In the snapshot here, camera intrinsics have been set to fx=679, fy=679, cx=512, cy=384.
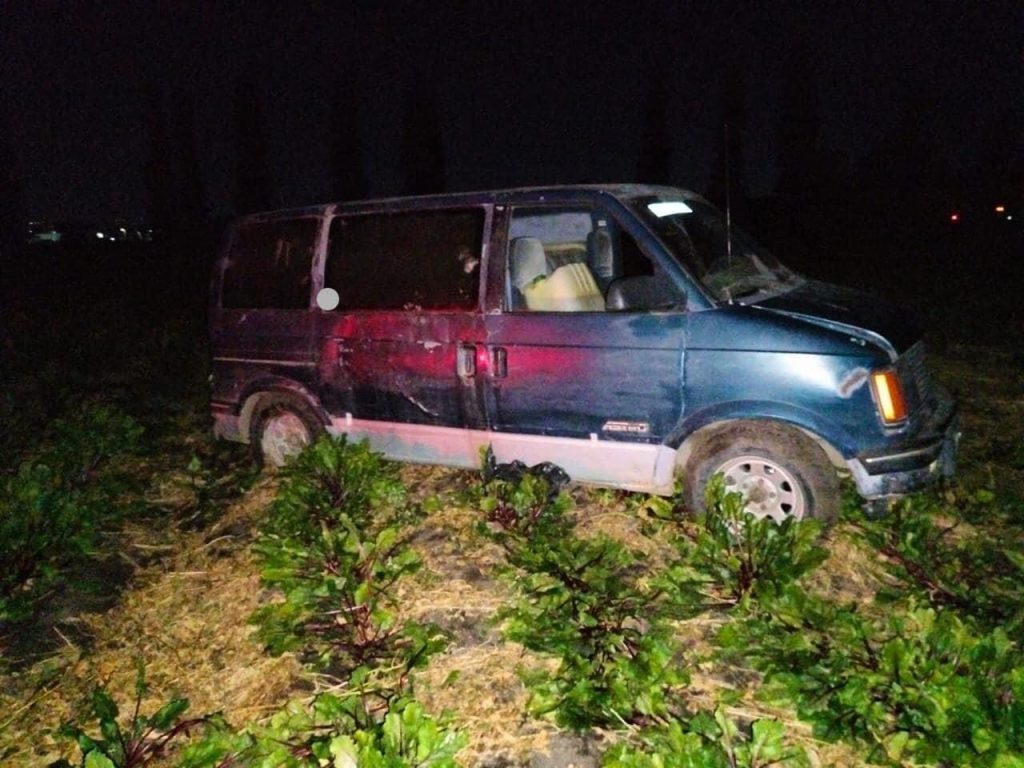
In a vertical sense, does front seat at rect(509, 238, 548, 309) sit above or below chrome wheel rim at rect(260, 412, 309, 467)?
above

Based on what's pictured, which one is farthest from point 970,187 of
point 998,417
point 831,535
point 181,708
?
point 181,708

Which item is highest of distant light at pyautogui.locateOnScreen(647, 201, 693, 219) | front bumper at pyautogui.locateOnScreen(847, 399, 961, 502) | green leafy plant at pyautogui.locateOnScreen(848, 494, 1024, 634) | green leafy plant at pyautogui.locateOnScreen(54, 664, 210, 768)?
distant light at pyautogui.locateOnScreen(647, 201, 693, 219)

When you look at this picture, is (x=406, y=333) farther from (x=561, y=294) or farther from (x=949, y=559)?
(x=949, y=559)

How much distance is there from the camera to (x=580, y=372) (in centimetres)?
397

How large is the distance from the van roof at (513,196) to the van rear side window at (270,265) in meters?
0.21

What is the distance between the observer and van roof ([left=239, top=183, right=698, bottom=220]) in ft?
13.2

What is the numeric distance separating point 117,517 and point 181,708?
234 centimetres

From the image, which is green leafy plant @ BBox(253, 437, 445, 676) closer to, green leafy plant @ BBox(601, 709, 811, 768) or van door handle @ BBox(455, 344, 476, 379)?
van door handle @ BBox(455, 344, 476, 379)

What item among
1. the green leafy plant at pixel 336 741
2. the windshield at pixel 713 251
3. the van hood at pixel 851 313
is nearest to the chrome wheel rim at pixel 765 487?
the van hood at pixel 851 313

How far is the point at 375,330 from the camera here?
14.9 feet

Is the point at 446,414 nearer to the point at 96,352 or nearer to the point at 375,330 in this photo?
the point at 375,330

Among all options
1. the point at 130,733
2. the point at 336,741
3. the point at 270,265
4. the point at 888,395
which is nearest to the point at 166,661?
the point at 130,733

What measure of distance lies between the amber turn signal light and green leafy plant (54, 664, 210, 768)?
344 cm

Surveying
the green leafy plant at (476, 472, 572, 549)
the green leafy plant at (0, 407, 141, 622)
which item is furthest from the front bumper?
the green leafy plant at (0, 407, 141, 622)
